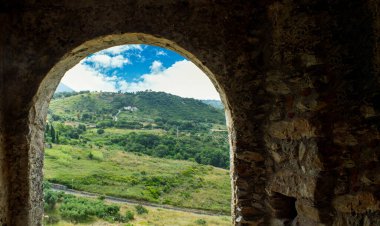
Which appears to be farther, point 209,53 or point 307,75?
point 209,53

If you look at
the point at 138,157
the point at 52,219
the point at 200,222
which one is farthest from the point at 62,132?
the point at 200,222

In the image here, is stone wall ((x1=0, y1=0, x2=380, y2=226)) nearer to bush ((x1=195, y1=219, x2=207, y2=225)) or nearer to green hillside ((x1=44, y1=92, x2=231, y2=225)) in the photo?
bush ((x1=195, y1=219, x2=207, y2=225))

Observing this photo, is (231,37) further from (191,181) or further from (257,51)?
(191,181)

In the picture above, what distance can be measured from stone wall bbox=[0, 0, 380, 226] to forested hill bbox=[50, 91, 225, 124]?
4131cm

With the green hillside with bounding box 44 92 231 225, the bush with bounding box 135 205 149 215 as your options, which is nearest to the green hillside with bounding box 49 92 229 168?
the green hillside with bounding box 44 92 231 225

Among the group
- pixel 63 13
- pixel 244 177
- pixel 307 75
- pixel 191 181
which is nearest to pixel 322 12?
pixel 307 75

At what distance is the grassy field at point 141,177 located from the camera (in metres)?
26.4

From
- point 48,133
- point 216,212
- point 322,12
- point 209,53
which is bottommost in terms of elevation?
point 216,212

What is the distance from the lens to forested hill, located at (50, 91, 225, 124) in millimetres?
46094

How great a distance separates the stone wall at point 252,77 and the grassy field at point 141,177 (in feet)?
71.1

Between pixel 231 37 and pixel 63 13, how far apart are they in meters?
1.57

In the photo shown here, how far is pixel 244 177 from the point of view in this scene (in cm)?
301

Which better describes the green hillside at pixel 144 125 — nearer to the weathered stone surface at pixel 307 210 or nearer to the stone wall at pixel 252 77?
the stone wall at pixel 252 77

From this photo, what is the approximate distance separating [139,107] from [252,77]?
47208 millimetres
